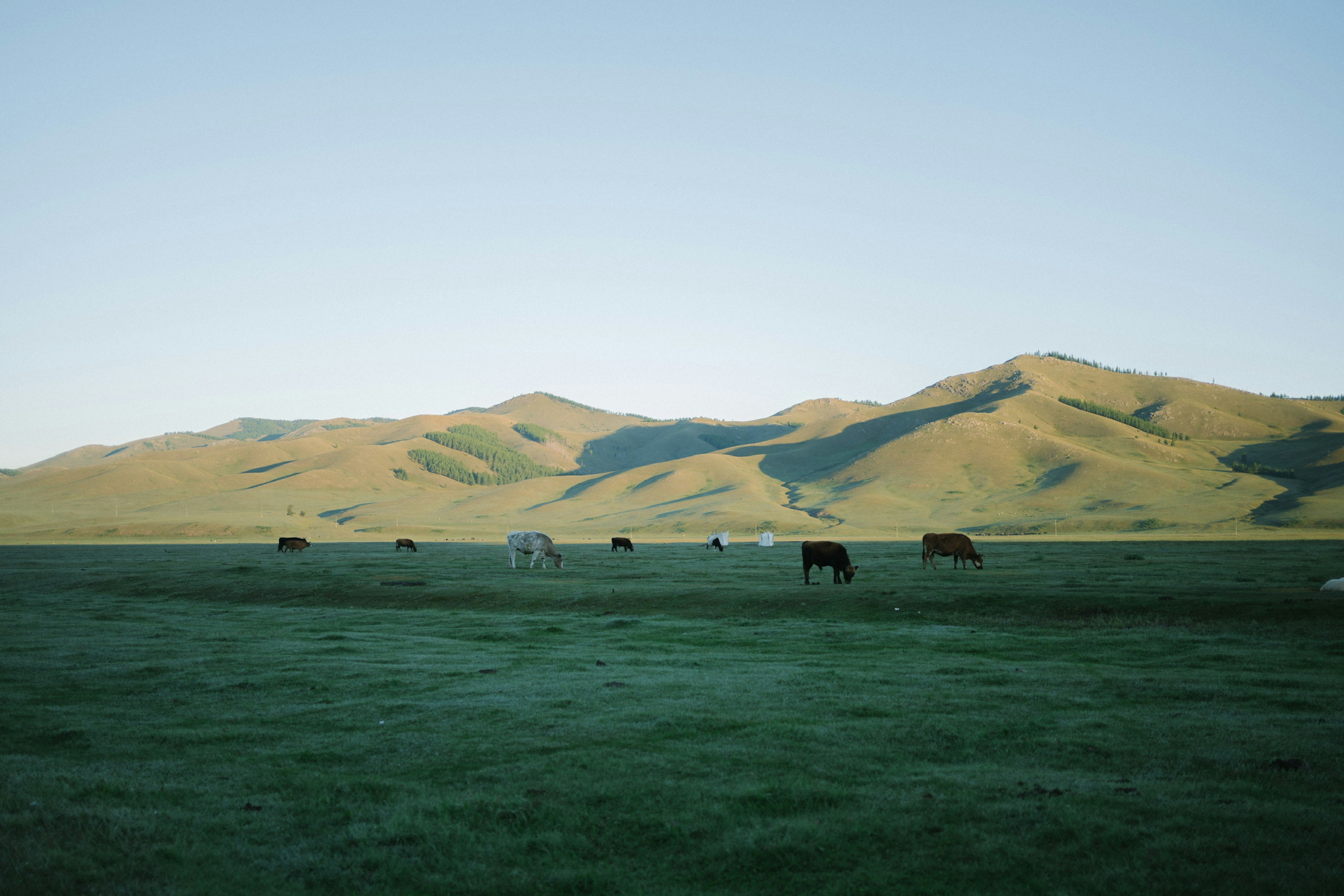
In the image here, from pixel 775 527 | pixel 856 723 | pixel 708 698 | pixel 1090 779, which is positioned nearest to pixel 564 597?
pixel 708 698

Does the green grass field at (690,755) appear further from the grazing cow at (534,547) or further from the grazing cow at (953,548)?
the grazing cow at (534,547)

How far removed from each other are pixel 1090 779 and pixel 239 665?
1671 centimetres

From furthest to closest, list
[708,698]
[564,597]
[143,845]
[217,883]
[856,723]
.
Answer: [564,597] → [708,698] → [856,723] → [143,845] → [217,883]

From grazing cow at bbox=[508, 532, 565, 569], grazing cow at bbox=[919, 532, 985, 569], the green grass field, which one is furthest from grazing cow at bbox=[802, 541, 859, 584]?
grazing cow at bbox=[508, 532, 565, 569]

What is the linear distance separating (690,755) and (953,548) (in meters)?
35.6

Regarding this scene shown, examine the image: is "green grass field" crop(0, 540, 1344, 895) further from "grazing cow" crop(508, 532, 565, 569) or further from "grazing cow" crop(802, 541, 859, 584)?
"grazing cow" crop(508, 532, 565, 569)

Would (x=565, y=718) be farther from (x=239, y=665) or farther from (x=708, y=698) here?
(x=239, y=665)

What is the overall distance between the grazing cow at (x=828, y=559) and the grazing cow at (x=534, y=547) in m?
17.9

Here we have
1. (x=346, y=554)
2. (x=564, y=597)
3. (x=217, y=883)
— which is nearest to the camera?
(x=217, y=883)

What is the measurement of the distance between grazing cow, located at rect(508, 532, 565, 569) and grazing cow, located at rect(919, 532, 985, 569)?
67.4 ft

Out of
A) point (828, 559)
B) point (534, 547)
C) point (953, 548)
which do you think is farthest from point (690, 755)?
point (534, 547)

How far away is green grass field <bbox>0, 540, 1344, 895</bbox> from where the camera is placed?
8164mm

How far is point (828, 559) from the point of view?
3791 cm

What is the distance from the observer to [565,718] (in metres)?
13.6
